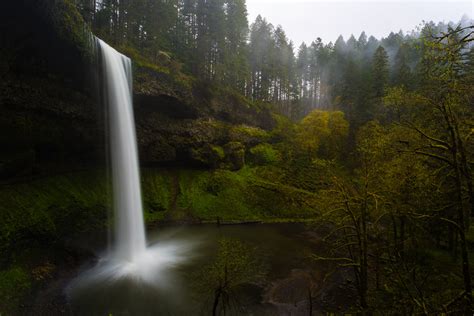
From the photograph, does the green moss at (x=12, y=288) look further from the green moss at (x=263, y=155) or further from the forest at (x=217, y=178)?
the green moss at (x=263, y=155)

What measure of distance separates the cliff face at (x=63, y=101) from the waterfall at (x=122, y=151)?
3.62ft

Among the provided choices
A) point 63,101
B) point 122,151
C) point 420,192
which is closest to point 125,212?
point 122,151

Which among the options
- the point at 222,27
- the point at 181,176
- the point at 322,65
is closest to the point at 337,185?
the point at 181,176

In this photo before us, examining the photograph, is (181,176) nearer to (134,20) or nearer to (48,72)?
(48,72)

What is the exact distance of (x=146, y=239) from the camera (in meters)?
23.0

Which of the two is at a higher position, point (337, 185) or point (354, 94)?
point (354, 94)

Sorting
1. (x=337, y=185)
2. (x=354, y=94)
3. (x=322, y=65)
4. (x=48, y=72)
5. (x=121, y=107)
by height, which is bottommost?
(x=337, y=185)

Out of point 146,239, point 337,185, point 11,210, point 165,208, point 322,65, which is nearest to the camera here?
point 337,185

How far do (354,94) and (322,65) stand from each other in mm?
22543

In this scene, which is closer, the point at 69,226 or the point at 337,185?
the point at 337,185

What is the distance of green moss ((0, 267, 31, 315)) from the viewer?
11.9 metres

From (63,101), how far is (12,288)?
13.8m

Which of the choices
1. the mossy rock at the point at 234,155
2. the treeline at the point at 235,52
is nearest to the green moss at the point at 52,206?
the mossy rock at the point at 234,155

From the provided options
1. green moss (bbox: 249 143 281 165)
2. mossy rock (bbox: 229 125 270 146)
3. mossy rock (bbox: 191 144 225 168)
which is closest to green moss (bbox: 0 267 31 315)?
mossy rock (bbox: 191 144 225 168)
